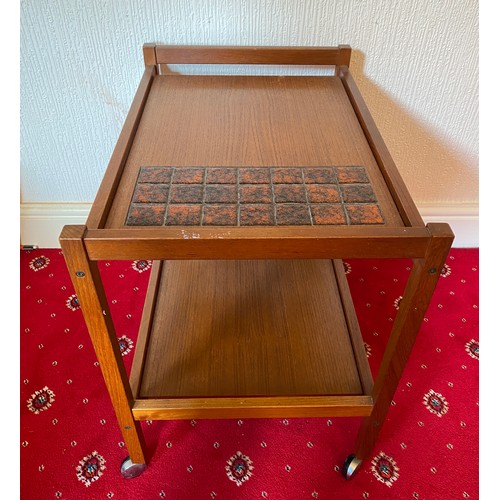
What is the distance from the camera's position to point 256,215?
2.35ft

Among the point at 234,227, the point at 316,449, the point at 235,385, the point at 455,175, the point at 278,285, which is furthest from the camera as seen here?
the point at 455,175

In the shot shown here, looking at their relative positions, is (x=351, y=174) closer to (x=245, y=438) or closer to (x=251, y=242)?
(x=251, y=242)

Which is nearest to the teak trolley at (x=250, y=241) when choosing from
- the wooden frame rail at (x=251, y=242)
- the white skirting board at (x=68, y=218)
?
the wooden frame rail at (x=251, y=242)

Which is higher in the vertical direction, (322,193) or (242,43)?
(242,43)

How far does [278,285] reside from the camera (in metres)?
1.16

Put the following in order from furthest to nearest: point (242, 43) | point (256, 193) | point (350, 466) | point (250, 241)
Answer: point (242, 43) → point (350, 466) → point (256, 193) → point (250, 241)

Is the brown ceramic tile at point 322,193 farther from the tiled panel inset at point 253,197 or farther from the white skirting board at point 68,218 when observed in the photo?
the white skirting board at point 68,218

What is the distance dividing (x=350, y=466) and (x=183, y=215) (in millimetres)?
656

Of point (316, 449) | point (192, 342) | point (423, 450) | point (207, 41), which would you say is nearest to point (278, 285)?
point (192, 342)

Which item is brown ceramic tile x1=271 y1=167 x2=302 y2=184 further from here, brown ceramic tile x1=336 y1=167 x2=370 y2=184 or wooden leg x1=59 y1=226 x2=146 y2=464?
wooden leg x1=59 y1=226 x2=146 y2=464

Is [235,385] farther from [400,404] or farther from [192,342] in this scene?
[400,404]

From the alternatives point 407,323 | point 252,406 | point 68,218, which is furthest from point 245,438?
point 68,218

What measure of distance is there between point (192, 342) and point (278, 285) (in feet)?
0.85

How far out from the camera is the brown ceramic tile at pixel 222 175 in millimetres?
788
